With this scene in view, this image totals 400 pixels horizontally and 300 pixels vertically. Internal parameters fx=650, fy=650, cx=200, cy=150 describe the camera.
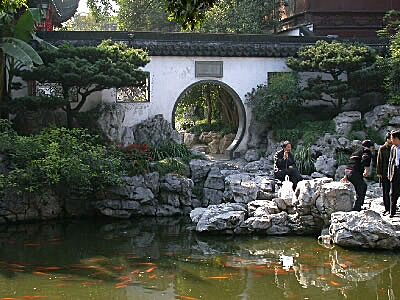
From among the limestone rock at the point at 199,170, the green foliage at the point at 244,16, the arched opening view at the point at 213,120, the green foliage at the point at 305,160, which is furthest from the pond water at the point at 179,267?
the green foliage at the point at 244,16

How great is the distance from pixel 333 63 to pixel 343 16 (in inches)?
211

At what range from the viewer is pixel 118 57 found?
48.6 ft

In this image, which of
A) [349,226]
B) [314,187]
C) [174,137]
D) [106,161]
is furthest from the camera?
[174,137]

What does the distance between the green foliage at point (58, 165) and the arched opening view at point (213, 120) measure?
17.8ft

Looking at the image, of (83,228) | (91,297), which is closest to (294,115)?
(83,228)

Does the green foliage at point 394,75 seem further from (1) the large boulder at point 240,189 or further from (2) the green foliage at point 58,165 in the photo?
(2) the green foliage at point 58,165

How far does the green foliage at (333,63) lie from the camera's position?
52.9 ft

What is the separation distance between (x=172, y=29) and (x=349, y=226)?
1992 cm

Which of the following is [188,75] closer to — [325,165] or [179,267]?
[325,165]

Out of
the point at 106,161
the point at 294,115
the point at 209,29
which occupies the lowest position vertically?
the point at 106,161

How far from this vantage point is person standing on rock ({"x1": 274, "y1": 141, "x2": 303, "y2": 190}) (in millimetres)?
12078

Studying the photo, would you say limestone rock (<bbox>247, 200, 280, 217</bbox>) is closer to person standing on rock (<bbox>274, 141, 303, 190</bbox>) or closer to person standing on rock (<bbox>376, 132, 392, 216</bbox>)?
person standing on rock (<bbox>274, 141, 303, 190</bbox>)

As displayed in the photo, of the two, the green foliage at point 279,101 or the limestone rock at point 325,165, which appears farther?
the green foliage at point 279,101

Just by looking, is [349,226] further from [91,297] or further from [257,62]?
[257,62]
